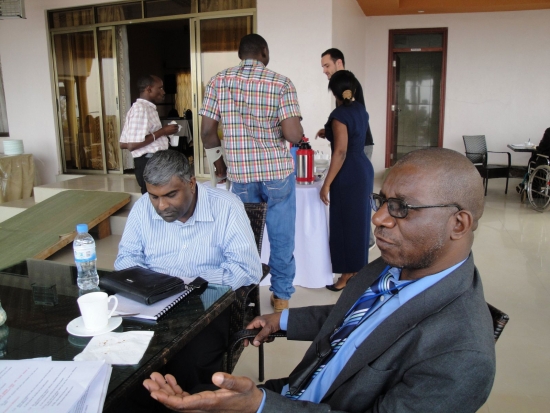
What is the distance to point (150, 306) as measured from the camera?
1.36 m

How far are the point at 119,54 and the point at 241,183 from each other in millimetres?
A: 4493

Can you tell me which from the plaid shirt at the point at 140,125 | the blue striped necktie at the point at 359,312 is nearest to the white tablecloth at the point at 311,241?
the plaid shirt at the point at 140,125

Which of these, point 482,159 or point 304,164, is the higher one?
point 304,164

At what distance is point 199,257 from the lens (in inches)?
73.2

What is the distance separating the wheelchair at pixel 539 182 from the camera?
5871mm

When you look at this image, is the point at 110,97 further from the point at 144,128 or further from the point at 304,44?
the point at 304,44

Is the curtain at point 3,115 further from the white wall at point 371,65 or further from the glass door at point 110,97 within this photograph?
the glass door at point 110,97

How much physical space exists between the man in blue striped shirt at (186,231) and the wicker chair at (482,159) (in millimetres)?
5920

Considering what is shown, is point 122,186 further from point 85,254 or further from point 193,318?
point 193,318

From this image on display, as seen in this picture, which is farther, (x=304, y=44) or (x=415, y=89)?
Answer: (x=415, y=89)

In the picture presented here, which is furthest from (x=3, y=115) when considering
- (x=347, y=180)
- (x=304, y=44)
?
(x=347, y=180)

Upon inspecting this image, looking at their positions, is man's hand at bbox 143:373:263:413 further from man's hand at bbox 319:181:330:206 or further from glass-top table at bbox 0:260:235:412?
man's hand at bbox 319:181:330:206

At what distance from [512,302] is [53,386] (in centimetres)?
313

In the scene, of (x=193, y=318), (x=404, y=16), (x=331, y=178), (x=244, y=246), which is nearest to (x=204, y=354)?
(x=193, y=318)
